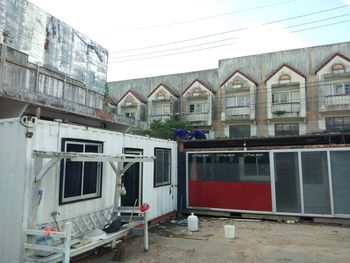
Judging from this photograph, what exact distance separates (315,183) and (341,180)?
74cm

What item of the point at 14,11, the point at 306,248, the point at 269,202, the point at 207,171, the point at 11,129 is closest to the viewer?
the point at 11,129

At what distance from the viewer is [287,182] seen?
9016 millimetres

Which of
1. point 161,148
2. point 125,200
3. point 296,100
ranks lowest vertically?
point 125,200

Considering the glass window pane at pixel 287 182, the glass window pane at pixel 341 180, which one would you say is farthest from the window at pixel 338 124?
the glass window pane at pixel 287 182

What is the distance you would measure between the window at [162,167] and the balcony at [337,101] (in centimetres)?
1576

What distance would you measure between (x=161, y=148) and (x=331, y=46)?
63.1ft

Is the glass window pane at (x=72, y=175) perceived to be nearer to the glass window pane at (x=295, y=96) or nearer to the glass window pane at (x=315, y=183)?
the glass window pane at (x=315, y=183)

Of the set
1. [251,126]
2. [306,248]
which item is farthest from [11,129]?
[251,126]

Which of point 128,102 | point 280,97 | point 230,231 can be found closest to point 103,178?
point 230,231

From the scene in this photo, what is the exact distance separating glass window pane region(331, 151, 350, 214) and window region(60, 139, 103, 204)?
23.4ft

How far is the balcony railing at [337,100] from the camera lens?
64.2 feet

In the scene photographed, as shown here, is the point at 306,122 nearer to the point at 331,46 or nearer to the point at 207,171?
the point at 331,46

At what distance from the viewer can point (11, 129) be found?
4289 mm

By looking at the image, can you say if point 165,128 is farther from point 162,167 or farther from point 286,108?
point 162,167
